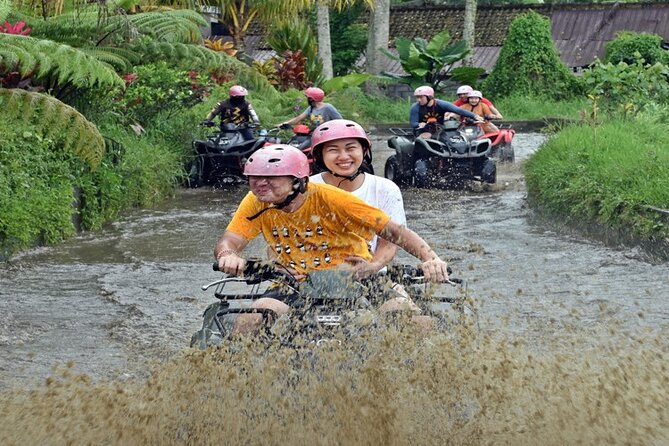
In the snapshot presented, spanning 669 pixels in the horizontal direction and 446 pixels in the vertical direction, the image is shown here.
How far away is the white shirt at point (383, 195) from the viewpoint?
7.04m

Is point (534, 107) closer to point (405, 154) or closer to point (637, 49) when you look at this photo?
point (637, 49)

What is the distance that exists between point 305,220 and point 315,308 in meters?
0.67

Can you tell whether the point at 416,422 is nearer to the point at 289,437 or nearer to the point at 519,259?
the point at 289,437

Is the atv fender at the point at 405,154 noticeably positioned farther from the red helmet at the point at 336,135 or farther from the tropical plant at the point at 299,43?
the tropical plant at the point at 299,43

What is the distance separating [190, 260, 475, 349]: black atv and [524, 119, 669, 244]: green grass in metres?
5.95

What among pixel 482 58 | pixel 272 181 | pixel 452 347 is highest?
Answer: pixel 272 181

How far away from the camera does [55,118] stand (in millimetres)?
12055

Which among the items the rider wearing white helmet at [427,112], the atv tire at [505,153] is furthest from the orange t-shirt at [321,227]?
the atv tire at [505,153]

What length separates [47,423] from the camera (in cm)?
585

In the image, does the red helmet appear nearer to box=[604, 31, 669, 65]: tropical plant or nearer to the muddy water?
the muddy water

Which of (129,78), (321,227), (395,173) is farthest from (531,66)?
(321,227)

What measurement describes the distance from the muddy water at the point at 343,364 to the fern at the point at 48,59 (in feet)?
5.49

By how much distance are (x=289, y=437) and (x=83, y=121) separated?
7.37 m

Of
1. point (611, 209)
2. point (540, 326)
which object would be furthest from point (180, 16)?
point (540, 326)
